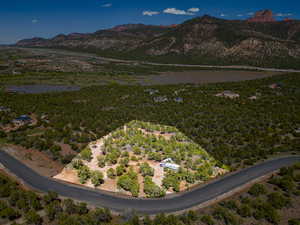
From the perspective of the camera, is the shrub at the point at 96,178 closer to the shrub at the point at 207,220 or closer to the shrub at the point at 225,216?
the shrub at the point at 207,220

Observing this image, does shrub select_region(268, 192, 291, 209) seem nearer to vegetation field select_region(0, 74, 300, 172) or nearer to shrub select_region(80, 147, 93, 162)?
vegetation field select_region(0, 74, 300, 172)

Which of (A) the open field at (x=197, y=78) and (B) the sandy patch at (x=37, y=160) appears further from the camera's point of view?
(A) the open field at (x=197, y=78)

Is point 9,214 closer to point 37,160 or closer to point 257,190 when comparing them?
point 37,160

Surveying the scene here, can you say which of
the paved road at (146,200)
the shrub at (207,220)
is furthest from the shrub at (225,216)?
the paved road at (146,200)

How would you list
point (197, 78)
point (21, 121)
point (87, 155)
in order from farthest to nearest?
1. point (197, 78)
2. point (21, 121)
3. point (87, 155)

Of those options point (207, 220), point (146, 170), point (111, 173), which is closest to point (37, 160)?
point (111, 173)

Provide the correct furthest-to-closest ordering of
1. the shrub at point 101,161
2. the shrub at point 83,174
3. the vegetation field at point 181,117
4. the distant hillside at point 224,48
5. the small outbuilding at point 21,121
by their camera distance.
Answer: the distant hillside at point 224,48, the small outbuilding at point 21,121, the vegetation field at point 181,117, the shrub at point 101,161, the shrub at point 83,174

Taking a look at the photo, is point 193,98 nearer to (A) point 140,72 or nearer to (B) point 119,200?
(B) point 119,200

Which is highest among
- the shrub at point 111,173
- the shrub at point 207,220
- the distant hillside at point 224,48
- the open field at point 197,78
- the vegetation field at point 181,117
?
the distant hillside at point 224,48

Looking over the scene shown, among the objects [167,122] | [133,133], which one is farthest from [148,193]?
[167,122]
